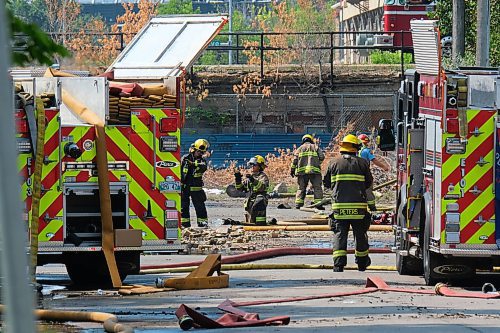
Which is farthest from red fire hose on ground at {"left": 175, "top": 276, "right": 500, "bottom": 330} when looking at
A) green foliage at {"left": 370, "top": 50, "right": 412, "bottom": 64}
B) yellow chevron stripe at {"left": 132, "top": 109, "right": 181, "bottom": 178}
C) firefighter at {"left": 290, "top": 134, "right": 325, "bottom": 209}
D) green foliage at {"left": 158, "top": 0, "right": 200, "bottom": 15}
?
green foliage at {"left": 158, "top": 0, "right": 200, "bottom": 15}

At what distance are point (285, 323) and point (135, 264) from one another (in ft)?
13.4

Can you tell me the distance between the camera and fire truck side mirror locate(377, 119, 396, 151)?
1612 centimetres

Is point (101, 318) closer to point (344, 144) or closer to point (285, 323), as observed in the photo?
point (285, 323)

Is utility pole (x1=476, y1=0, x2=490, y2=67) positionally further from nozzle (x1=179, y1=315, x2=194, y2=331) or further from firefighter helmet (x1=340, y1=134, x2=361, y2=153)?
nozzle (x1=179, y1=315, x2=194, y2=331)

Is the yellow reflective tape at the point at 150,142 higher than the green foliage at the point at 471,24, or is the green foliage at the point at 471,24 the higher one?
the green foliage at the point at 471,24

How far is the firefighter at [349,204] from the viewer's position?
1520cm

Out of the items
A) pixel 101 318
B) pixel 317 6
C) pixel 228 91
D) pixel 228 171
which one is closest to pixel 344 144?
pixel 101 318

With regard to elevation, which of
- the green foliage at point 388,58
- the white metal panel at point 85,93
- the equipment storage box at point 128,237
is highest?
the white metal panel at point 85,93

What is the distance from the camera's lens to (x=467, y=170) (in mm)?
13086

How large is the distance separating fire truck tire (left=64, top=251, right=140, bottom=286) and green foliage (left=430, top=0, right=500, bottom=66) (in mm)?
14168

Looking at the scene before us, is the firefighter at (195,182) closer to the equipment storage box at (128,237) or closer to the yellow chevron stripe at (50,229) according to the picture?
the equipment storage box at (128,237)

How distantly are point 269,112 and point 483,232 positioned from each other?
81.9ft

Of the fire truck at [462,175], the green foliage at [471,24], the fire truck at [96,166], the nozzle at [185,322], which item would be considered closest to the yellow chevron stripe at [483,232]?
the fire truck at [462,175]

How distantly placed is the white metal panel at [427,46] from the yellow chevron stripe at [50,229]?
435 centimetres
